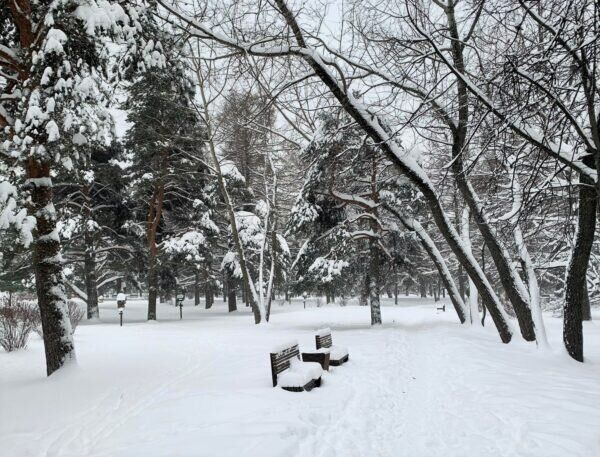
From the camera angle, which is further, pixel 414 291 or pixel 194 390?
pixel 414 291

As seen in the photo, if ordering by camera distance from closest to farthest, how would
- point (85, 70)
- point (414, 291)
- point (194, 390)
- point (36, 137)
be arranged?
point (194, 390) → point (36, 137) → point (85, 70) → point (414, 291)

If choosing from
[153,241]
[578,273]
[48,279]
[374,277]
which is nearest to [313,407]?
[48,279]

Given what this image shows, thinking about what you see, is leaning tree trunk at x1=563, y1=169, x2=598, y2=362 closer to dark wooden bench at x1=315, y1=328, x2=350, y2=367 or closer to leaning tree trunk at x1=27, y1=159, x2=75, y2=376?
dark wooden bench at x1=315, y1=328, x2=350, y2=367

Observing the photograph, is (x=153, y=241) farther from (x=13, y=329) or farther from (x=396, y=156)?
(x=396, y=156)

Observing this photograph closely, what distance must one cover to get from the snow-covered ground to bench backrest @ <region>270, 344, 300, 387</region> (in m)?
0.30

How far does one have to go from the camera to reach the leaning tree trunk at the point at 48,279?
25.1ft

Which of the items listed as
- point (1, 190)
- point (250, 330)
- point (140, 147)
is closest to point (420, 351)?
point (250, 330)

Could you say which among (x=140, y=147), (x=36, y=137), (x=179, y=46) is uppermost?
(x=140, y=147)

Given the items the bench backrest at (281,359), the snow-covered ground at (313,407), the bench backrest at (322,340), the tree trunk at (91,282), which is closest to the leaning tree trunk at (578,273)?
the snow-covered ground at (313,407)

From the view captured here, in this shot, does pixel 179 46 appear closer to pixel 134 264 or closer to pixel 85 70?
pixel 85 70

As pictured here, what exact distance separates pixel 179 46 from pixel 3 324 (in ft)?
27.8

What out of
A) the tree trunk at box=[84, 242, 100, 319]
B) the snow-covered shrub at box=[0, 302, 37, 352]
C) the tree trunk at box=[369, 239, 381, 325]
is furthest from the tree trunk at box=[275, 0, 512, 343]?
the tree trunk at box=[84, 242, 100, 319]

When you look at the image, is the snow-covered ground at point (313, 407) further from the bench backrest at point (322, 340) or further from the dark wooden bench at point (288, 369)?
the bench backrest at point (322, 340)

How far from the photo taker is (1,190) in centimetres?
670
